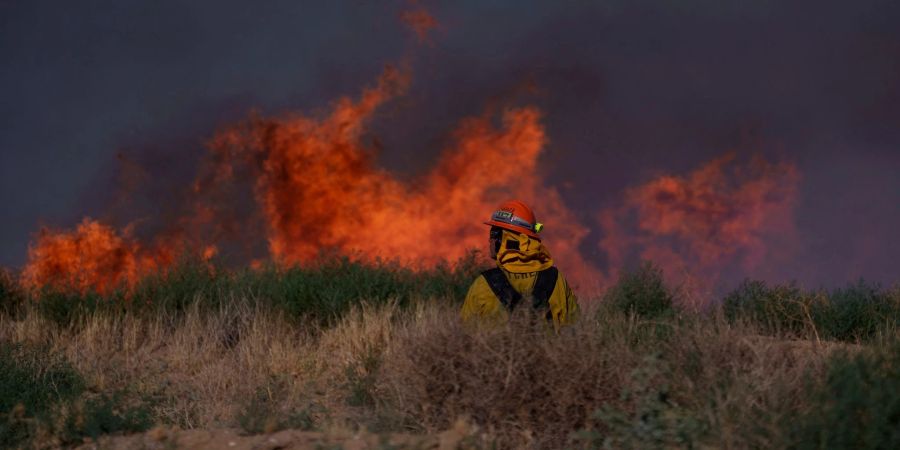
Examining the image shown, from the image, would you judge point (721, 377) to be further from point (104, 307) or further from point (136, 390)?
point (104, 307)

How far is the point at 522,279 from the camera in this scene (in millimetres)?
9195

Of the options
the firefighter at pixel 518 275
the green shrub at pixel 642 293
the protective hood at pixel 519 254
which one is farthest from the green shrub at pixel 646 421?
the green shrub at pixel 642 293

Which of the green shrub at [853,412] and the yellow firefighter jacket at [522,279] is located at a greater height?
the yellow firefighter jacket at [522,279]

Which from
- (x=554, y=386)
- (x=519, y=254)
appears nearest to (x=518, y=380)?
(x=554, y=386)

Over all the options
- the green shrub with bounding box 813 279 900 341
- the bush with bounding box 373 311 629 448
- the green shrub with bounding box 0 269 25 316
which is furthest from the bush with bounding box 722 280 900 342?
the green shrub with bounding box 0 269 25 316

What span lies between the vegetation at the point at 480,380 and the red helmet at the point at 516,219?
1.02 metres

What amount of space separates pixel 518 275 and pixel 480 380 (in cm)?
176

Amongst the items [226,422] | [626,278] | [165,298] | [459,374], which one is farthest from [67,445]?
[626,278]

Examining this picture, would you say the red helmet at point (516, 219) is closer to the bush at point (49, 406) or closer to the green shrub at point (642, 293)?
the bush at point (49, 406)

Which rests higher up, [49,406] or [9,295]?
[9,295]

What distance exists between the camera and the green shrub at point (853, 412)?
19.9 ft

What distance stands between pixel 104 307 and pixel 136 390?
18.7 feet

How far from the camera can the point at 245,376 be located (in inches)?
472

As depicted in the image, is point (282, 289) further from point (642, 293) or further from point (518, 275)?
point (518, 275)
